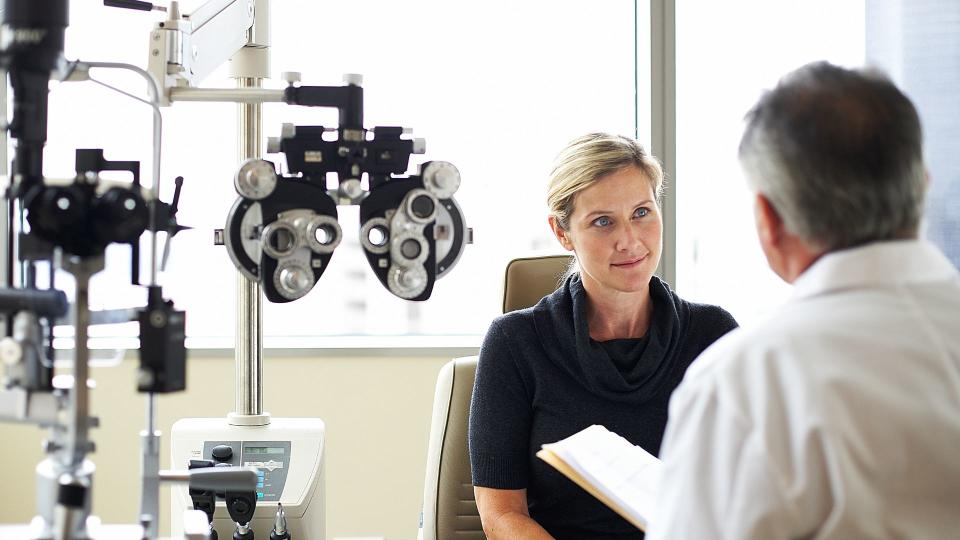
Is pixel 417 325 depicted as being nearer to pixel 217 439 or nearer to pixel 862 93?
pixel 217 439

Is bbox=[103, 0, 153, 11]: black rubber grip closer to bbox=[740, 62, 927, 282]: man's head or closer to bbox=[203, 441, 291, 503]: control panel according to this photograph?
bbox=[203, 441, 291, 503]: control panel

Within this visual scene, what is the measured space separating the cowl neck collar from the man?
0.88 metres

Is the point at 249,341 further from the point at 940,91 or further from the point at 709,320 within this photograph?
the point at 940,91

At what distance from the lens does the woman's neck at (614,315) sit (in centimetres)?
191

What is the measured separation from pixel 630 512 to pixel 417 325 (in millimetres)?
1911

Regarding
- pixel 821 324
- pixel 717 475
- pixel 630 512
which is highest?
pixel 821 324

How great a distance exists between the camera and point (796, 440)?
84 centimetres

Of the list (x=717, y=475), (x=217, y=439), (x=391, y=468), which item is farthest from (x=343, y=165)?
(x=391, y=468)

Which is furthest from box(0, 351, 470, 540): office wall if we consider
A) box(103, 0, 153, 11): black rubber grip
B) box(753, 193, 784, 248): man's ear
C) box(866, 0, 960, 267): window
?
box(753, 193, 784, 248): man's ear

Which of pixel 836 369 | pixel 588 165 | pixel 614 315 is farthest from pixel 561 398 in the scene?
pixel 836 369

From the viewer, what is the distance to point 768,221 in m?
0.98

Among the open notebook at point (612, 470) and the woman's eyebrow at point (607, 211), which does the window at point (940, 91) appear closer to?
the woman's eyebrow at point (607, 211)

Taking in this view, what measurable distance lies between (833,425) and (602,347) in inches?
40.6

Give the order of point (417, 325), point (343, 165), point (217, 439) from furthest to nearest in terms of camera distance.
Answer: point (417, 325), point (217, 439), point (343, 165)
